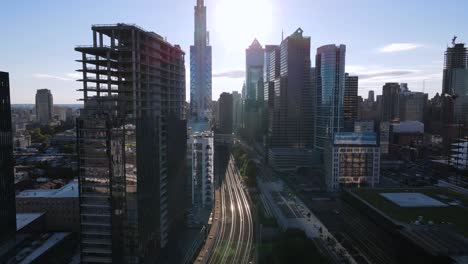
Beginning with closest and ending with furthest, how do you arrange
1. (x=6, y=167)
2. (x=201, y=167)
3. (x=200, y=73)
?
(x=6, y=167) < (x=201, y=167) < (x=200, y=73)

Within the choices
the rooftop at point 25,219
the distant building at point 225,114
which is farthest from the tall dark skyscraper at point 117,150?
the distant building at point 225,114

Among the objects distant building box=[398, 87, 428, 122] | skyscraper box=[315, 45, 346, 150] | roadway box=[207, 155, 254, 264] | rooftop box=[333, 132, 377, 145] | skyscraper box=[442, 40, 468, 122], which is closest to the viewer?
roadway box=[207, 155, 254, 264]

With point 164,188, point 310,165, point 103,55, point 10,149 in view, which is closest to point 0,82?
point 10,149

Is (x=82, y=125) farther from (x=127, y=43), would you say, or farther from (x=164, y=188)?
(x=164, y=188)

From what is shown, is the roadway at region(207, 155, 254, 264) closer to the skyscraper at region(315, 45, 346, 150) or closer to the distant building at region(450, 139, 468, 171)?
the skyscraper at region(315, 45, 346, 150)

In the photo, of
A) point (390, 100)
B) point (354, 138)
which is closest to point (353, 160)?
point (354, 138)

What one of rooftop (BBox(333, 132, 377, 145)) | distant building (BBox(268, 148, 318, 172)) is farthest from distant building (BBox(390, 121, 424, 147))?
rooftop (BBox(333, 132, 377, 145))

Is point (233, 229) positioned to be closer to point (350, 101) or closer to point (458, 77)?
point (350, 101)
